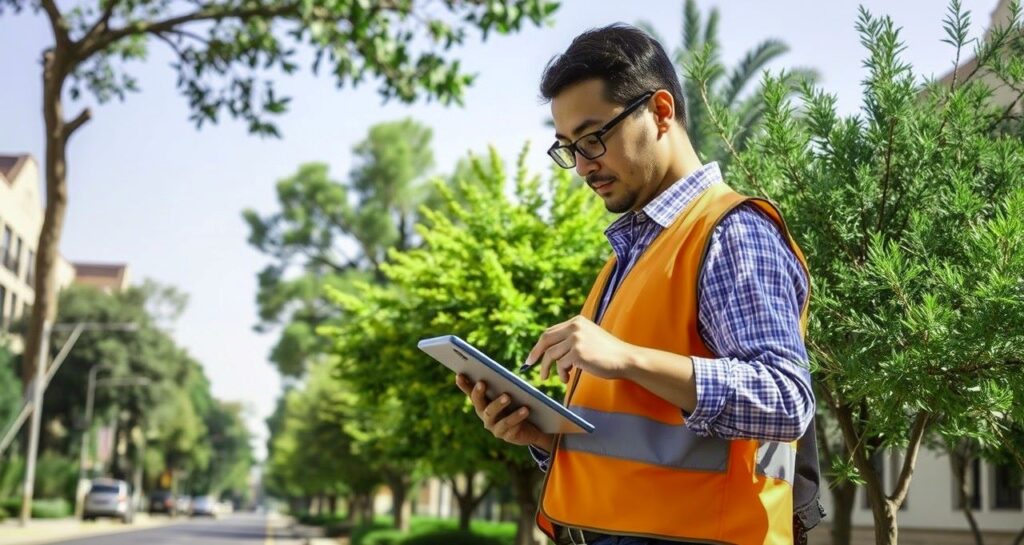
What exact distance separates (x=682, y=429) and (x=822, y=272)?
3023 millimetres

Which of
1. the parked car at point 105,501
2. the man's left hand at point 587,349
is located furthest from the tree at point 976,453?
the parked car at point 105,501

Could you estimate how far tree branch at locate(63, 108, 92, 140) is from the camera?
1272cm

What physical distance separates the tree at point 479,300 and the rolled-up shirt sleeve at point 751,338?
1038 centimetres

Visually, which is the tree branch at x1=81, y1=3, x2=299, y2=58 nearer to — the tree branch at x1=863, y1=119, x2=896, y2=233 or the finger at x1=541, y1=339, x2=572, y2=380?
the tree branch at x1=863, y1=119, x2=896, y2=233

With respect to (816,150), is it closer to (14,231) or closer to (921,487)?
(921,487)

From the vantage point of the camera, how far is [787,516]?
90.4 inches

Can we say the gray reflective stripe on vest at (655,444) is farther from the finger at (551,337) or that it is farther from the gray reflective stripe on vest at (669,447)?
the finger at (551,337)

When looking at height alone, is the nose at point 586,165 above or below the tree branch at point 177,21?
below

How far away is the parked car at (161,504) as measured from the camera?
241 feet

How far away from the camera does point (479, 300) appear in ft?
45.3

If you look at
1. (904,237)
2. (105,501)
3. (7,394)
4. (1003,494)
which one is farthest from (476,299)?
(105,501)

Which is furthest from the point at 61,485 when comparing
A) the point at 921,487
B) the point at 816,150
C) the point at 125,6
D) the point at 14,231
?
the point at 816,150

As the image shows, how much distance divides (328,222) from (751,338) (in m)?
53.4

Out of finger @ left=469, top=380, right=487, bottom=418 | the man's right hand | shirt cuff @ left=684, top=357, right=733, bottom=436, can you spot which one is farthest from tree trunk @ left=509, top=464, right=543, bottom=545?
shirt cuff @ left=684, top=357, right=733, bottom=436
